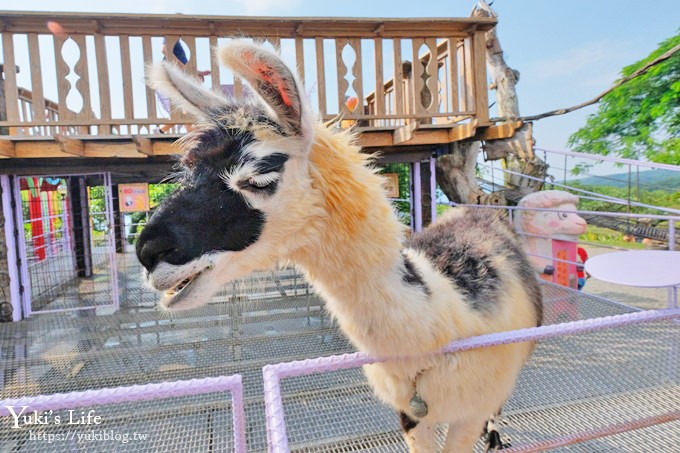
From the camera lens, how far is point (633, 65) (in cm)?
1289

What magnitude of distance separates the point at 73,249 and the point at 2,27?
17.6 ft

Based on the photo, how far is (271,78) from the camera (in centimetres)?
118

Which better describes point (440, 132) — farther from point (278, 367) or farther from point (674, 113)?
point (674, 113)

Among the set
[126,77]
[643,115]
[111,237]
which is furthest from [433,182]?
[643,115]

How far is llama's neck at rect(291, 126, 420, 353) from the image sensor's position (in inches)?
52.5

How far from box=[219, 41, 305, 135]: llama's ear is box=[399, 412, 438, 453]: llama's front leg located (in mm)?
1337

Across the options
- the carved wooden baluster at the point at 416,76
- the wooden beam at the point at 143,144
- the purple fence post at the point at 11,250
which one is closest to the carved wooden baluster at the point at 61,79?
the wooden beam at the point at 143,144

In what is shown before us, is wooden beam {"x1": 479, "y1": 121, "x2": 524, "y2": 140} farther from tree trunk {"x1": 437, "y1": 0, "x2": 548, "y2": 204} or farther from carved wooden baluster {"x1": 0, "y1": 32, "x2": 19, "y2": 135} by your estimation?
carved wooden baluster {"x1": 0, "y1": 32, "x2": 19, "y2": 135}

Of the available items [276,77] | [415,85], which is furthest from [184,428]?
[415,85]

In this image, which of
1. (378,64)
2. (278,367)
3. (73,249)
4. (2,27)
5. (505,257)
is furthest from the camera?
(73,249)

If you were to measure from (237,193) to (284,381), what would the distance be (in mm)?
2575

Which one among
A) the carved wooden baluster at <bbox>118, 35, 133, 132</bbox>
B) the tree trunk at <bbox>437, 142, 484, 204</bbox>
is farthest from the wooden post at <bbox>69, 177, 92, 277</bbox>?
the tree trunk at <bbox>437, 142, 484, 204</bbox>

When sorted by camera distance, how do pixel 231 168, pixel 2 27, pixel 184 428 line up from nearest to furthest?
pixel 231 168
pixel 184 428
pixel 2 27

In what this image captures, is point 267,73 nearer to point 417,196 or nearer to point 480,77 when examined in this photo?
point 480,77
